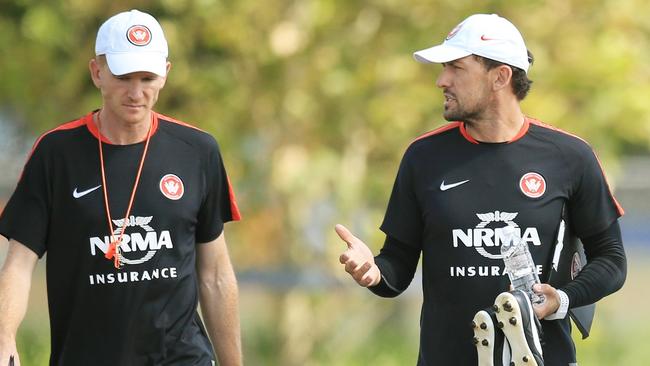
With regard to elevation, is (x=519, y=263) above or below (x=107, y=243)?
below

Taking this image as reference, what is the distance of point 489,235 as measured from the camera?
5914mm

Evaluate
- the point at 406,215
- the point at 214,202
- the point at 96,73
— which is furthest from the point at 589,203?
the point at 96,73

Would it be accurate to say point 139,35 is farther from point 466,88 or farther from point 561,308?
point 561,308

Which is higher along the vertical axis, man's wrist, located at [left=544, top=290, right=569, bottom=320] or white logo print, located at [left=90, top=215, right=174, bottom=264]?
white logo print, located at [left=90, top=215, right=174, bottom=264]

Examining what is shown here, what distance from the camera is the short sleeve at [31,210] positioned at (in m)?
5.89

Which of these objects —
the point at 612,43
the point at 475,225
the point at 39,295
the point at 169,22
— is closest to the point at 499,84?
the point at 475,225

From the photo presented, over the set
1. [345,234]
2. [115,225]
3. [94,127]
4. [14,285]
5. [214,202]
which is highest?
[94,127]

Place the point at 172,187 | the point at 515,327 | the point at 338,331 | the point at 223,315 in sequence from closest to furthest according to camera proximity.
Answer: the point at 515,327 < the point at 172,187 < the point at 223,315 < the point at 338,331

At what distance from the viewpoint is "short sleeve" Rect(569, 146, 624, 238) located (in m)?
5.99

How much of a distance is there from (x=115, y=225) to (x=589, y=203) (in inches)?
78.4

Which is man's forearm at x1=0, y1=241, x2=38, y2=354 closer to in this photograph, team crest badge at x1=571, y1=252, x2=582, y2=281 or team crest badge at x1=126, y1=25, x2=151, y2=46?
team crest badge at x1=126, y1=25, x2=151, y2=46

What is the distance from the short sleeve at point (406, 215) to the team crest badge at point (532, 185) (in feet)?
1.53

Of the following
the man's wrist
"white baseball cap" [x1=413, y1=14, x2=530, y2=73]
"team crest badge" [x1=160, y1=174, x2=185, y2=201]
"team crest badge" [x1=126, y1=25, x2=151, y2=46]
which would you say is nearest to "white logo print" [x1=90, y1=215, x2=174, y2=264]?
"team crest badge" [x1=160, y1=174, x2=185, y2=201]

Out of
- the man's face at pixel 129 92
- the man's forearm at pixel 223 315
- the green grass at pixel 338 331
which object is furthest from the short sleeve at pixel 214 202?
the green grass at pixel 338 331
